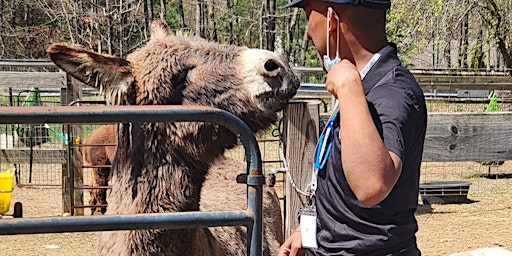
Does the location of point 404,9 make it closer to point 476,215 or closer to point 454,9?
point 454,9

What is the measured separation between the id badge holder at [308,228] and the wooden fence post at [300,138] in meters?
1.62

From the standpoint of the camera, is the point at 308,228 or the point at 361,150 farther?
the point at 308,228

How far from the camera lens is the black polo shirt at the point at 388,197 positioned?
1.86 m

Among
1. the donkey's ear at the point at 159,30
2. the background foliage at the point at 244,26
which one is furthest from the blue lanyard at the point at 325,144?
the background foliage at the point at 244,26

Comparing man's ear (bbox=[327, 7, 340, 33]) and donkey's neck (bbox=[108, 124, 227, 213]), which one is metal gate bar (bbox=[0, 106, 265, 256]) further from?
donkey's neck (bbox=[108, 124, 227, 213])

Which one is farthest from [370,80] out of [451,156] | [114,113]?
[451,156]

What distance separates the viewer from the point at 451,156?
646 centimetres

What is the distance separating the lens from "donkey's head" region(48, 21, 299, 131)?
3.12 metres

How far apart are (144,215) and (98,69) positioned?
1.22 meters

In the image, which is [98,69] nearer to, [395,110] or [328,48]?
[328,48]

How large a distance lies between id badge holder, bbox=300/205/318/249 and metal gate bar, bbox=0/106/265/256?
0.14m

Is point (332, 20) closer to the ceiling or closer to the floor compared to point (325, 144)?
closer to the ceiling

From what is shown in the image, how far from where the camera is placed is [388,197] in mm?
1906

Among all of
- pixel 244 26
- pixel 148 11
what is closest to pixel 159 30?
pixel 148 11
